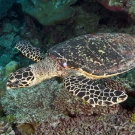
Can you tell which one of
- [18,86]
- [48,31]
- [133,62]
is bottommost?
[48,31]

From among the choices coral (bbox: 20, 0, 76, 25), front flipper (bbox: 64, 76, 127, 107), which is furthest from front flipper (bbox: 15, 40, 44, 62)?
coral (bbox: 20, 0, 76, 25)

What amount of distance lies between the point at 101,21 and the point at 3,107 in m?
3.30

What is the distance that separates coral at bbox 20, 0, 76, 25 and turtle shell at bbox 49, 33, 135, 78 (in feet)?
7.01

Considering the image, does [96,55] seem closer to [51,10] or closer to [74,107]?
[74,107]

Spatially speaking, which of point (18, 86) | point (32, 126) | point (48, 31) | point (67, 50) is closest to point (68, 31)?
point (48, 31)

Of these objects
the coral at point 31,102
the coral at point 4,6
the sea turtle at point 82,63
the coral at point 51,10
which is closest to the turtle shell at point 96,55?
→ the sea turtle at point 82,63

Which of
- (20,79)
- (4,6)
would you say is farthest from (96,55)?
(4,6)

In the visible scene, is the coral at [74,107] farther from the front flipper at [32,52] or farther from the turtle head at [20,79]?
the front flipper at [32,52]

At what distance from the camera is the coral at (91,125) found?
8.32 feet

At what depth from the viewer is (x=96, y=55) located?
3.06 meters

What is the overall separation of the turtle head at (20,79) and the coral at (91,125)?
71cm

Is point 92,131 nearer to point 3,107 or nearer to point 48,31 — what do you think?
point 3,107

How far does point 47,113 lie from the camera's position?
2742mm

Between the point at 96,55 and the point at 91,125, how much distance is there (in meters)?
1.05
